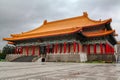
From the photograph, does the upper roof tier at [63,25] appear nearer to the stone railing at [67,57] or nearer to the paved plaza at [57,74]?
the stone railing at [67,57]

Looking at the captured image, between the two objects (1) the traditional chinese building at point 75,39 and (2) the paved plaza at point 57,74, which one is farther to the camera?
(1) the traditional chinese building at point 75,39

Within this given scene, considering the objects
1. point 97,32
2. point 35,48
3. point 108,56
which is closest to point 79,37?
point 97,32

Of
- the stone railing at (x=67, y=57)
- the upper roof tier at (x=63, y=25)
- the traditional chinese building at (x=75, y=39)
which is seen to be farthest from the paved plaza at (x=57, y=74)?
the upper roof tier at (x=63, y=25)

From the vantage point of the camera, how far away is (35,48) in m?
41.3

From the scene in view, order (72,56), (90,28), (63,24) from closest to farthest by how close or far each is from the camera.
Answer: (72,56) < (90,28) < (63,24)

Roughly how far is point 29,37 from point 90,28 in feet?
50.5

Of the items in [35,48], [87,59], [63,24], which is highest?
[63,24]

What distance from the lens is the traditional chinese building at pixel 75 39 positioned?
110 ft

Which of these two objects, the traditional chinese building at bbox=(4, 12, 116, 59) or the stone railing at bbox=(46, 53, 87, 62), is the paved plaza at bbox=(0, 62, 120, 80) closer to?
the stone railing at bbox=(46, 53, 87, 62)

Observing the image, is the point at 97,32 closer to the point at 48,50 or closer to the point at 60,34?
the point at 60,34

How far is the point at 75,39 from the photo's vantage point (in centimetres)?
3344

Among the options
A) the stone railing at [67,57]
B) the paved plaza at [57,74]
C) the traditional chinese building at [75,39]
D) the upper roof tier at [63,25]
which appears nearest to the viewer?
the paved plaza at [57,74]

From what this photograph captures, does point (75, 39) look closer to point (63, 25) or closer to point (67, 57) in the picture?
point (67, 57)

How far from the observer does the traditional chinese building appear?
33.5 m
